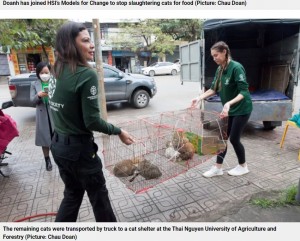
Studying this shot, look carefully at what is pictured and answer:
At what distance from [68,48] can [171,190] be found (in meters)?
2.20

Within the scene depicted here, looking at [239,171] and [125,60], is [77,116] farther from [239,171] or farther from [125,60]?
[125,60]

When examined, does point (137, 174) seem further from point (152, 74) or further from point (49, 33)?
point (152, 74)

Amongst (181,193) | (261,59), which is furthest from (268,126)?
(181,193)

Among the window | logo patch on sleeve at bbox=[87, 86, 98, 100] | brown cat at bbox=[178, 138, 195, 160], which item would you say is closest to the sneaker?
brown cat at bbox=[178, 138, 195, 160]

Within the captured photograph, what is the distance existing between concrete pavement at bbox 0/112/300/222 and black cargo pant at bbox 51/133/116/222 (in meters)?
0.65

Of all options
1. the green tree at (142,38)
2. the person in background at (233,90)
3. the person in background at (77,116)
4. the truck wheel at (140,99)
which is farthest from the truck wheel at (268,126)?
the green tree at (142,38)

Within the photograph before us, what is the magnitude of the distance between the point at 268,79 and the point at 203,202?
15.2 feet

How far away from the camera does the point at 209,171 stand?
3.58m

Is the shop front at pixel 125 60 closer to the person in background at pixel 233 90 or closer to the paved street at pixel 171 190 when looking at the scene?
the paved street at pixel 171 190

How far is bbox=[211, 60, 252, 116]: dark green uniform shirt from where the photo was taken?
308cm

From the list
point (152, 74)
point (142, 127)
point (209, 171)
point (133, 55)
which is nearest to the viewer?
point (209, 171)

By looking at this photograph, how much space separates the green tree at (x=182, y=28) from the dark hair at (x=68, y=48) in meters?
19.9

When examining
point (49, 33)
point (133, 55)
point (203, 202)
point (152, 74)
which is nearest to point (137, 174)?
point (203, 202)

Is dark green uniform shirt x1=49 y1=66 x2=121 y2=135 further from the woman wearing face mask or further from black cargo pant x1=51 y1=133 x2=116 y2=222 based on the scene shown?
the woman wearing face mask
